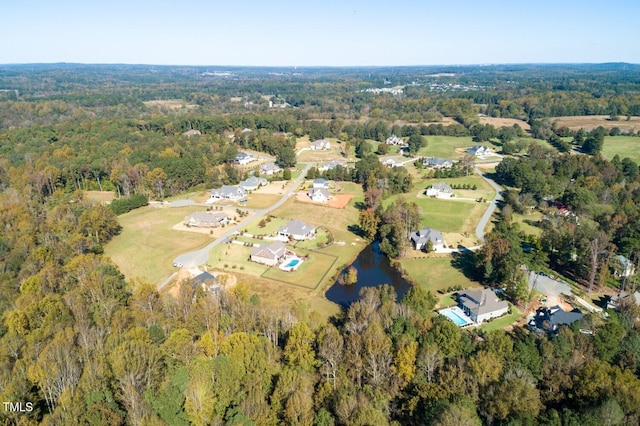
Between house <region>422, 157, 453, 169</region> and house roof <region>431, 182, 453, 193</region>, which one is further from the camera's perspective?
house <region>422, 157, 453, 169</region>

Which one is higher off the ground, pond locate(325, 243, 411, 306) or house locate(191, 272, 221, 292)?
house locate(191, 272, 221, 292)

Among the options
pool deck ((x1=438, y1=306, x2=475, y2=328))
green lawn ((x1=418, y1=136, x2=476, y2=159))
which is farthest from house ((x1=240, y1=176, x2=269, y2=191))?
pool deck ((x1=438, y1=306, x2=475, y2=328))

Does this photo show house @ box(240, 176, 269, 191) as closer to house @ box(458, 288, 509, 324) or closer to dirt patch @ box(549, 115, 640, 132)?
house @ box(458, 288, 509, 324)

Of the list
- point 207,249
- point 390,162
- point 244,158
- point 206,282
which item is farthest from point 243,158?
point 206,282

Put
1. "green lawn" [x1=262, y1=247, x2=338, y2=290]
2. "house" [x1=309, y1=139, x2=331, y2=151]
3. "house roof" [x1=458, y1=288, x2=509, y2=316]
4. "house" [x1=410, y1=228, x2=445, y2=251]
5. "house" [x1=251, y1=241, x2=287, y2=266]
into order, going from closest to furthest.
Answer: "house roof" [x1=458, y1=288, x2=509, y2=316]
"green lawn" [x1=262, y1=247, x2=338, y2=290]
"house" [x1=251, y1=241, x2=287, y2=266]
"house" [x1=410, y1=228, x2=445, y2=251]
"house" [x1=309, y1=139, x2=331, y2=151]

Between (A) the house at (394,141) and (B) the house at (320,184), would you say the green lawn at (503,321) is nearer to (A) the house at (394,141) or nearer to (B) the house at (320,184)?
(B) the house at (320,184)

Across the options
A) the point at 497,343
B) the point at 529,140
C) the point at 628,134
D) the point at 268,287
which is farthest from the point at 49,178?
the point at 628,134

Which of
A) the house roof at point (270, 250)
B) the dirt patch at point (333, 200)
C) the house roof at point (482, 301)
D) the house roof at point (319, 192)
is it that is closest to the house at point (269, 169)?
the dirt patch at point (333, 200)
